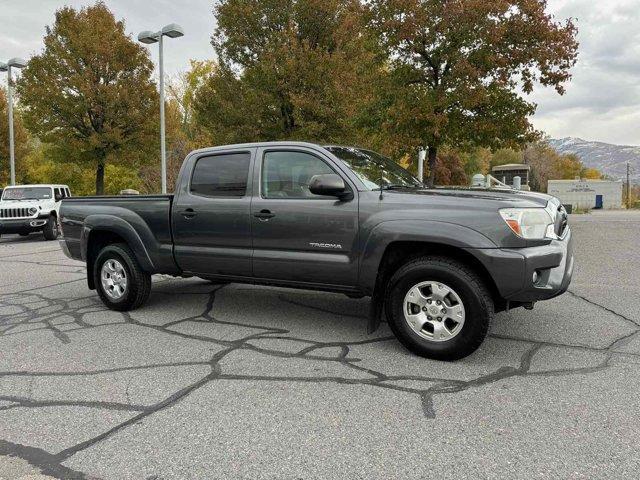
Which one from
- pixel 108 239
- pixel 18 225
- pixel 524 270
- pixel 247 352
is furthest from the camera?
pixel 18 225

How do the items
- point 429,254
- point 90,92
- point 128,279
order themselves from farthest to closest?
point 90,92 < point 128,279 < point 429,254

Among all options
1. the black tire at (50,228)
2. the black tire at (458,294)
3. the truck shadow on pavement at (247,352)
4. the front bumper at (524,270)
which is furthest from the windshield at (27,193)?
the front bumper at (524,270)

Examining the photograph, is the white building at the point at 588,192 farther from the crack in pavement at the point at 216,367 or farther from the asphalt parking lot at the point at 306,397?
the asphalt parking lot at the point at 306,397

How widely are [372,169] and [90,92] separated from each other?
19.8 m

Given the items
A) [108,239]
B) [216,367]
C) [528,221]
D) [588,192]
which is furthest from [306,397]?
[588,192]

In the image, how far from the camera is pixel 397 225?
4031mm

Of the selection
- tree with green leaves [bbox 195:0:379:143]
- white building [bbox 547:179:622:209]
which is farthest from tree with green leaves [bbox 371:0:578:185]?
white building [bbox 547:179:622:209]

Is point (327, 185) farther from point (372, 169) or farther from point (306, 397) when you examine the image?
point (306, 397)

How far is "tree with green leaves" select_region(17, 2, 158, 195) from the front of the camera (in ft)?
69.6

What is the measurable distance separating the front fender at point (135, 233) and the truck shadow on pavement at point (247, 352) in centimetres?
65

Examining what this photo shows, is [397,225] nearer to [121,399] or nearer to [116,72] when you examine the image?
[121,399]

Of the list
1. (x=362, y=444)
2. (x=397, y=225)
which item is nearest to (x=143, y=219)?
(x=397, y=225)

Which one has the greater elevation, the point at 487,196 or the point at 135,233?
the point at 487,196

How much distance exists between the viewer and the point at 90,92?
2081cm
